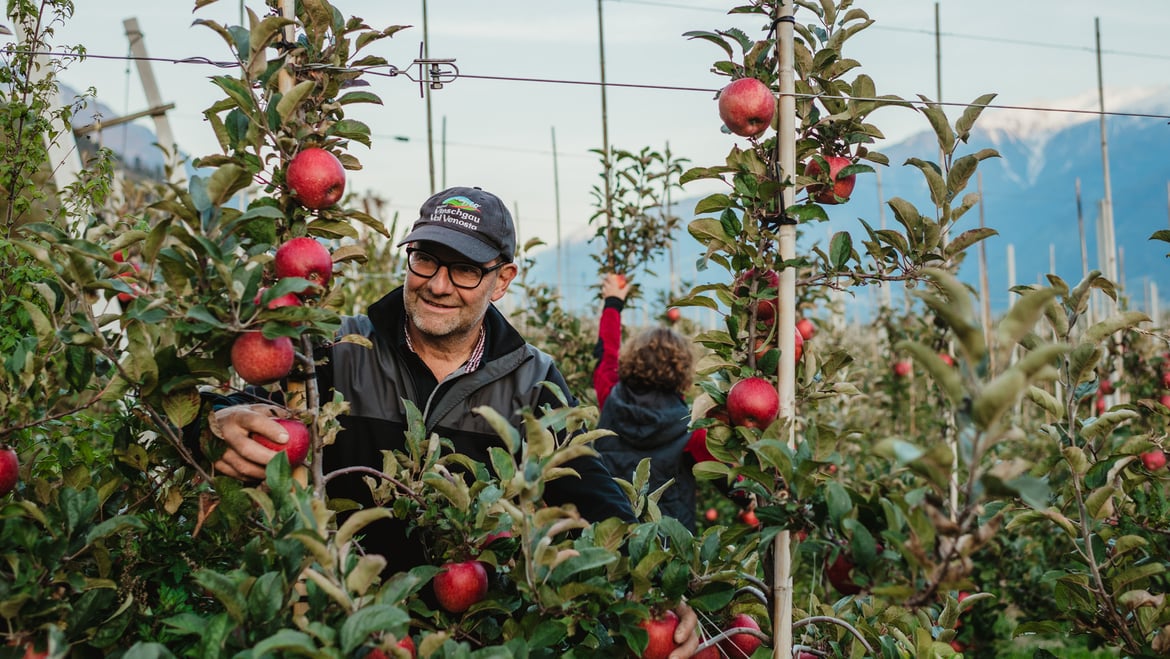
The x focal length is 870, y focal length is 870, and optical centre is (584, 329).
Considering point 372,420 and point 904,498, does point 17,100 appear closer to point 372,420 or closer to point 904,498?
point 372,420

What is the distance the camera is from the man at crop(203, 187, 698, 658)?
75.7 inches

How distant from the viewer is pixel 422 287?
2104 mm

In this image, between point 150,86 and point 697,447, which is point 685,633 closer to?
point 697,447

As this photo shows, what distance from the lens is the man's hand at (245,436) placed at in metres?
1.24

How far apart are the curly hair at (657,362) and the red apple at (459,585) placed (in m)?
2.15

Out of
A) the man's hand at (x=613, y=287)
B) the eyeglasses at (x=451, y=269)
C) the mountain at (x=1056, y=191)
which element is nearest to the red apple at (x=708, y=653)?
the eyeglasses at (x=451, y=269)

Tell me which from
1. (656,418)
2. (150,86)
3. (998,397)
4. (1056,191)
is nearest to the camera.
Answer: (998,397)

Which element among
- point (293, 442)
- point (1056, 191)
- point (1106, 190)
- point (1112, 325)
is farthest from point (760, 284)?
point (1056, 191)

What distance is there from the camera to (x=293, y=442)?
1.25 metres

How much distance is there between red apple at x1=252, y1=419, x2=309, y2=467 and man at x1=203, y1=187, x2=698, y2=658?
65 cm

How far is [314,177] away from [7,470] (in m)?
0.60

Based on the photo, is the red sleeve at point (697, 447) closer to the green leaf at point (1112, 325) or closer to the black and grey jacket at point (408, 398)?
the black and grey jacket at point (408, 398)

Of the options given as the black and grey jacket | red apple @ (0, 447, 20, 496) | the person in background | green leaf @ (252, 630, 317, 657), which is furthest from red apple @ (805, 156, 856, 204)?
the person in background

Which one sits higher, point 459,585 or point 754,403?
point 754,403
